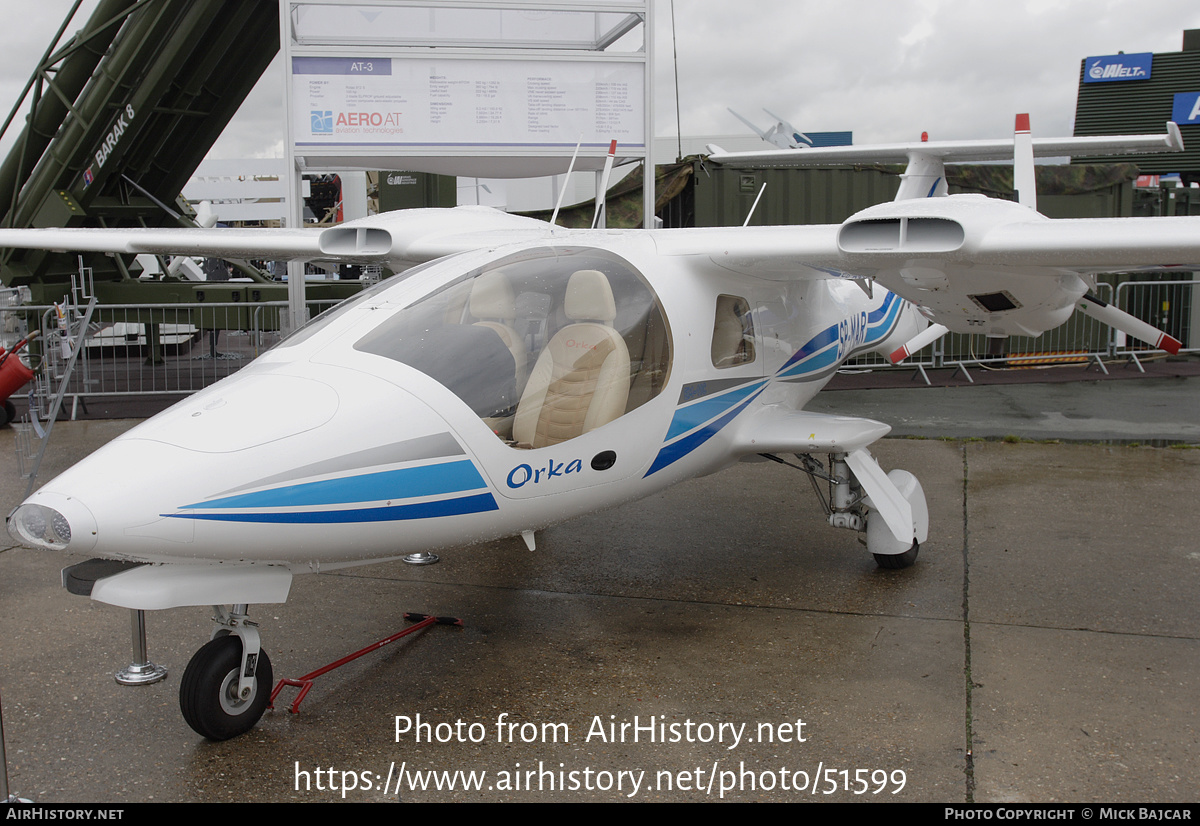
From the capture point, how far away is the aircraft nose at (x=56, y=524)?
2.88m

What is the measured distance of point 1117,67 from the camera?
15656 millimetres

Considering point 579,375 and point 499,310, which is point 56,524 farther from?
point 579,375

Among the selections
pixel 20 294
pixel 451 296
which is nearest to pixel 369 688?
pixel 451 296

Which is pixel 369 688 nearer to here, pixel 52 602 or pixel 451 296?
pixel 451 296

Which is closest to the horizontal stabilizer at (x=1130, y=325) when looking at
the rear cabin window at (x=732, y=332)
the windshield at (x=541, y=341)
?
the rear cabin window at (x=732, y=332)

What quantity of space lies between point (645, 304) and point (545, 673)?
5.76 feet

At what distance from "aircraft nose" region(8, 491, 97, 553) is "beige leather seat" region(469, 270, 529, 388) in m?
1.64

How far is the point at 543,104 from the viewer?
8688 mm

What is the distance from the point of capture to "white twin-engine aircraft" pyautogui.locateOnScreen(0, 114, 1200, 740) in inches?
125

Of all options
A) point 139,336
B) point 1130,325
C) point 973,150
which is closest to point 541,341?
point 1130,325

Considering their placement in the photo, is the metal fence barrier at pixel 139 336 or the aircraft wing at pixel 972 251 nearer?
the aircraft wing at pixel 972 251

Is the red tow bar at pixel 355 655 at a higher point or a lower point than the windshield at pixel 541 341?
lower

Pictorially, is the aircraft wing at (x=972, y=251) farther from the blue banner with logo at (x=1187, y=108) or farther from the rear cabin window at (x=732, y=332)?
the blue banner with logo at (x=1187, y=108)

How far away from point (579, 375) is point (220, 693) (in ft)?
6.14
